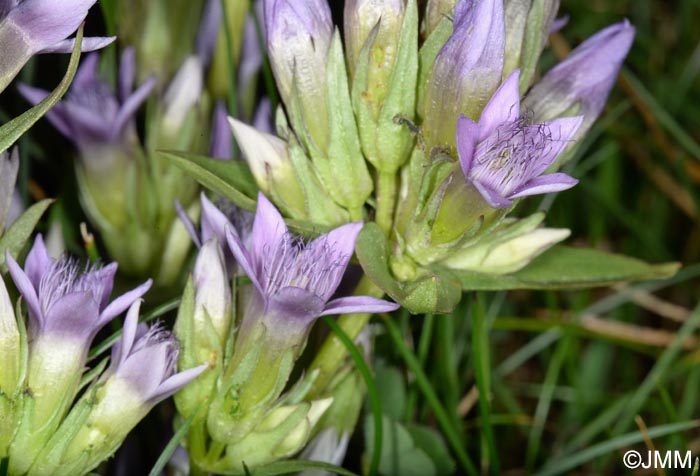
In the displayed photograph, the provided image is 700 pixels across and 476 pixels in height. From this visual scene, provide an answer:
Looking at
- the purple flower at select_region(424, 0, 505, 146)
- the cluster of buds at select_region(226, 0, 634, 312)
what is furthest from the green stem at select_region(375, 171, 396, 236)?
the purple flower at select_region(424, 0, 505, 146)

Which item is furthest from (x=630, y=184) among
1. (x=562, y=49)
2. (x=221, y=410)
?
(x=221, y=410)

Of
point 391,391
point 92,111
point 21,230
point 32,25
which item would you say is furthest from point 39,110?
point 391,391

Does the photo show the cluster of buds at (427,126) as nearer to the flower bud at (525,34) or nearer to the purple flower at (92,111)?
the flower bud at (525,34)

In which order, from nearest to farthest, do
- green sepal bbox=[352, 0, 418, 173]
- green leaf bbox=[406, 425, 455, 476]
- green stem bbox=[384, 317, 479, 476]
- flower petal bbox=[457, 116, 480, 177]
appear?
flower petal bbox=[457, 116, 480, 177] → green sepal bbox=[352, 0, 418, 173] → green stem bbox=[384, 317, 479, 476] → green leaf bbox=[406, 425, 455, 476]

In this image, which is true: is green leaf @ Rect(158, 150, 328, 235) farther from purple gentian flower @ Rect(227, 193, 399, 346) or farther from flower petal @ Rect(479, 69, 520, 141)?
flower petal @ Rect(479, 69, 520, 141)

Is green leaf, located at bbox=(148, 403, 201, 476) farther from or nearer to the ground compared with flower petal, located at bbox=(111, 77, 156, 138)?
nearer to the ground
